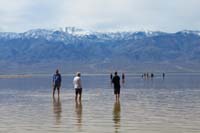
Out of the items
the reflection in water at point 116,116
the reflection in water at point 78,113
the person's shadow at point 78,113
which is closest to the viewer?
the reflection in water at point 116,116

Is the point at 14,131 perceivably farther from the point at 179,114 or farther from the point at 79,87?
the point at 79,87

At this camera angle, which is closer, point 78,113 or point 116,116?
point 116,116

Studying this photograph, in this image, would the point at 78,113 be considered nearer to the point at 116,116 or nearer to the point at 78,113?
the point at 78,113

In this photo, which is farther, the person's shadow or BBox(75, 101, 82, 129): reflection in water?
BBox(75, 101, 82, 129): reflection in water

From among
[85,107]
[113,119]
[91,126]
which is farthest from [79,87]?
[91,126]

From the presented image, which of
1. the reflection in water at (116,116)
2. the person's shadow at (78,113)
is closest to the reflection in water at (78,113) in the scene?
the person's shadow at (78,113)

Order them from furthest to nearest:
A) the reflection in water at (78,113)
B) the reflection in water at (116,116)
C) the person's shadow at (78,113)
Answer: the reflection in water at (78,113)
the person's shadow at (78,113)
the reflection in water at (116,116)

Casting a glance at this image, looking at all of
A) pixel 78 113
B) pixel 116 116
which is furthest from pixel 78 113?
pixel 116 116

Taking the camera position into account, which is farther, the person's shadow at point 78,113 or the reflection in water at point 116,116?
the person's shadow at point 78,113

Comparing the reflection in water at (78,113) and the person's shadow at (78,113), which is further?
the reflection in water at (78,113)

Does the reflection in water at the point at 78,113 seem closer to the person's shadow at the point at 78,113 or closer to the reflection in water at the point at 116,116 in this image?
the person's shadow at the point at 78,113

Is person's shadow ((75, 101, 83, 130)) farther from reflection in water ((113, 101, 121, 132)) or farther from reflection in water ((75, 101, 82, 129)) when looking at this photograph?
reflection in water ((113, 101, 121, 132))

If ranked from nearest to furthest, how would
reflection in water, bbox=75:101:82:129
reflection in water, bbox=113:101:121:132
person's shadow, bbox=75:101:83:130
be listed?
reflection in water, bbox=113:101:121:132
person's shadow, bbox=75:101:83:130
reflection in water, bbox=75:101:82:129

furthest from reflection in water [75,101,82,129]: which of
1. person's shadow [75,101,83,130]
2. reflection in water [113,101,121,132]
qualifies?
reflection in water [113,101,121,132]
